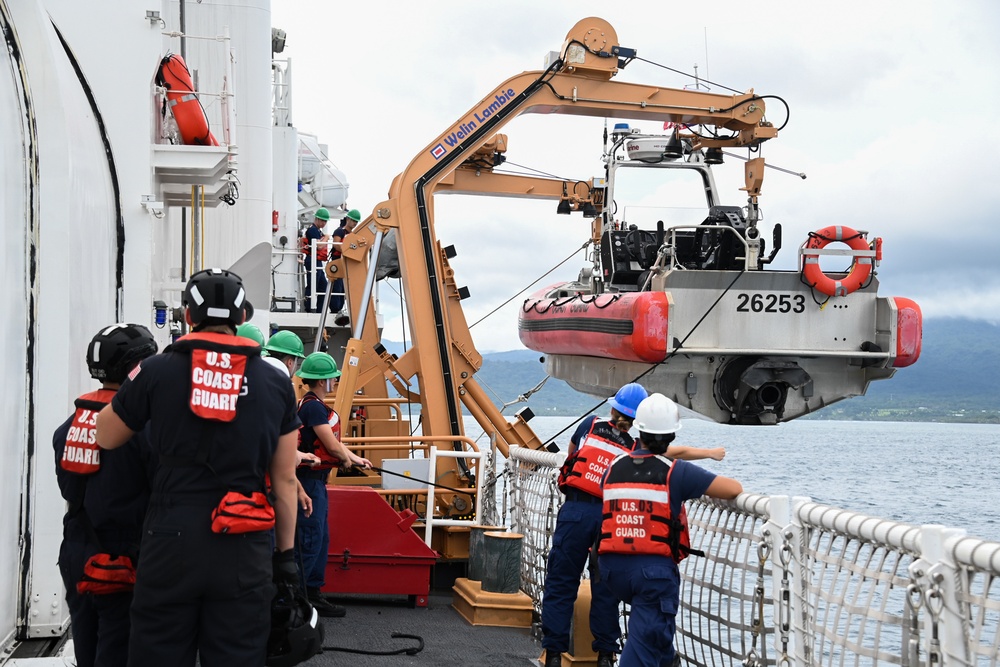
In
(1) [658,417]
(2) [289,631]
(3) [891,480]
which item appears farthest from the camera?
(3) [891,480]

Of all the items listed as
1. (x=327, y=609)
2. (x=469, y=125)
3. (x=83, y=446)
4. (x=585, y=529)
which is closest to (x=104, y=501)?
(x=83, y=446)

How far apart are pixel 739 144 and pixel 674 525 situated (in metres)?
7.57

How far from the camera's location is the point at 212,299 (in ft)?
11.2

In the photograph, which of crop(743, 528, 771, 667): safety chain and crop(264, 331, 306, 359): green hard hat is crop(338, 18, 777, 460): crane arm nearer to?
crop(264, 331, 306, 359): green hard hat

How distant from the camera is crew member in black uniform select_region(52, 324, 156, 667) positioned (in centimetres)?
362

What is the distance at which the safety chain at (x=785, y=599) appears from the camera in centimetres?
404

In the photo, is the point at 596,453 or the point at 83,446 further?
the point at 596,453

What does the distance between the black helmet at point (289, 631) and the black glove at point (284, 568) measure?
0.02 meters

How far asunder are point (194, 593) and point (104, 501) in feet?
1.89

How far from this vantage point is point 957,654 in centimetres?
295

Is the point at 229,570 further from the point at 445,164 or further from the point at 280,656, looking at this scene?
the point at 445,164

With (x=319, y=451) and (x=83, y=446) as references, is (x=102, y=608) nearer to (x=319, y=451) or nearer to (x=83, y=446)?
(x=83, y=446)

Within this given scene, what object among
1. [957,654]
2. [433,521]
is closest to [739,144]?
[433,521]

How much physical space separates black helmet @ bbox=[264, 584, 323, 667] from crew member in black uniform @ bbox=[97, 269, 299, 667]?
13cm
